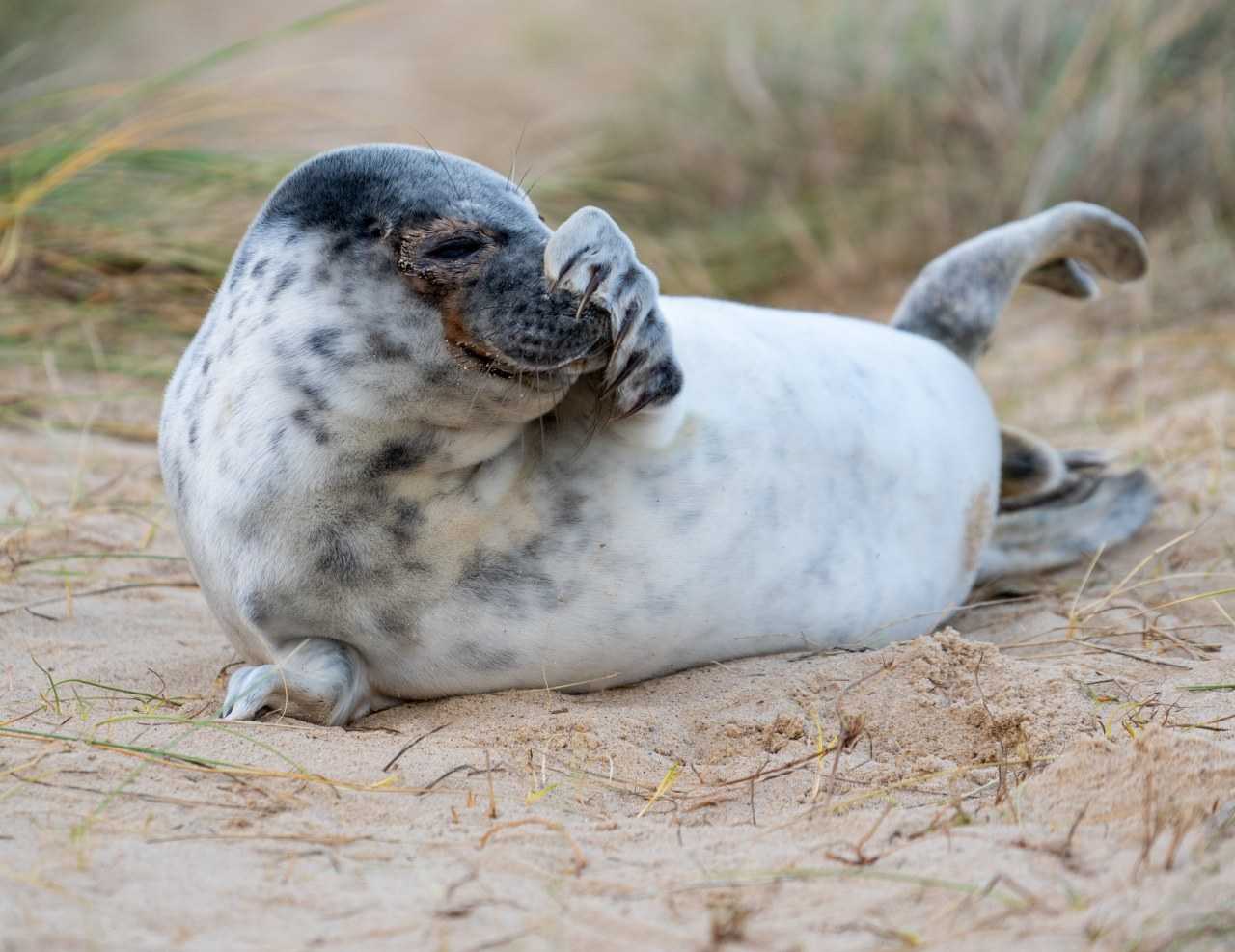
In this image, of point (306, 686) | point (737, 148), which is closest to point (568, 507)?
point (306, 686)

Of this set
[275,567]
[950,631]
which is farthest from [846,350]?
[275,567]

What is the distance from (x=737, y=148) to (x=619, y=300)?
496 centimetres

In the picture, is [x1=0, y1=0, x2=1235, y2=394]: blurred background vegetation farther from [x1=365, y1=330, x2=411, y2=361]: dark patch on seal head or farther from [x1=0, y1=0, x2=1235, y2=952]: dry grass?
[x1=365, y1=330, x2=411, y2=361]: dark patch on seal head

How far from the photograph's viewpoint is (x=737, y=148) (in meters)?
6.96

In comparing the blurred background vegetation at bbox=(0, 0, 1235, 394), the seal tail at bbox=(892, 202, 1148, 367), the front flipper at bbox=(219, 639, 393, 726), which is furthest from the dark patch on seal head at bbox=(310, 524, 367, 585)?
the blurred background vegetation at bbox=(0, 0, 1235, 394)

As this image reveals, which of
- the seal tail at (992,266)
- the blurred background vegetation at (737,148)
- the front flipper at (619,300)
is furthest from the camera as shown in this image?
the blurred background vegetation at (737,148)

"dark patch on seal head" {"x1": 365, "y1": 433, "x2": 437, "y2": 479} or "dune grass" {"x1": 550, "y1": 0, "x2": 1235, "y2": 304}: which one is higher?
"dark patch on seal head" {"x1": 365, "y1": 433, "x2": 437, "y2": 479}

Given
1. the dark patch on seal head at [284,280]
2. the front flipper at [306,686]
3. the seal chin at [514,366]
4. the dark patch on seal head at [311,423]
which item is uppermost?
the dark patch on seal head at [284,280]

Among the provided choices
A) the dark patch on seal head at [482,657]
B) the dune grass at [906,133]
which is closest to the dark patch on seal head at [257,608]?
the dark patch on seal head at [482,657]

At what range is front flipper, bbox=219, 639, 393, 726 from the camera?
2213 millimetres

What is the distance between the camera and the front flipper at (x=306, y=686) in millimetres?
2213

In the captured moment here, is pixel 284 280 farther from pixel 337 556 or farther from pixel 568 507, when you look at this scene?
pixel 568 507

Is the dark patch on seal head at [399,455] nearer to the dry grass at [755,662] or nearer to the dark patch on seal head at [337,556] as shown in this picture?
the dark patch on seal head at [337,556]

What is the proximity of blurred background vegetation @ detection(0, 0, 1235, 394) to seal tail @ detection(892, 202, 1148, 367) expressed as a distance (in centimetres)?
146
